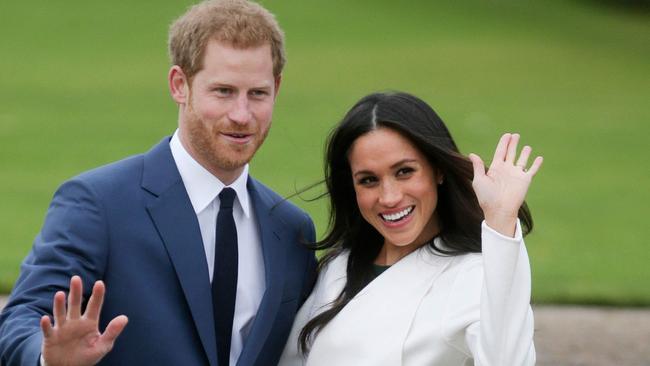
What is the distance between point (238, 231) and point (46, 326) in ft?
3.57

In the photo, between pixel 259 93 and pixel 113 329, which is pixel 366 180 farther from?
pixel 113 329

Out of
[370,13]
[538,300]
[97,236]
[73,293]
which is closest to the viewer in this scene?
[73,293]

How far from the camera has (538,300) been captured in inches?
405

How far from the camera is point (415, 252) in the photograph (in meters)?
4.50

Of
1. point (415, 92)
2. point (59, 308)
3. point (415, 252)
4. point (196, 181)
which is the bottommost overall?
point (415, 92)

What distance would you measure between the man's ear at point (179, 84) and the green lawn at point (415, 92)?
6137mm

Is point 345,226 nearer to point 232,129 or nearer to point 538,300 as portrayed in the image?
point 232,129

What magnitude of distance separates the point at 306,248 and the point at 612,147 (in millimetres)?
15060

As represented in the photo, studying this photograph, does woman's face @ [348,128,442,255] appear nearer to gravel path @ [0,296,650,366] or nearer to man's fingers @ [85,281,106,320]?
man's fingers @ [85,281,106,320]

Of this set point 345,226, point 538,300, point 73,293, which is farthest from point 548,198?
point 73,293

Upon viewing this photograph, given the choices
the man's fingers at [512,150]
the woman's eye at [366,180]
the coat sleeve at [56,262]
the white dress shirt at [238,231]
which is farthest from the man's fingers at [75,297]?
the man's fingers at [512,150]

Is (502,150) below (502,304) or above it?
above

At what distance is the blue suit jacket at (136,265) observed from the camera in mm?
3936

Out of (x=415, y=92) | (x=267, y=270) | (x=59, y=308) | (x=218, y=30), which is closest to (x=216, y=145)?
(x=218, y=30)
